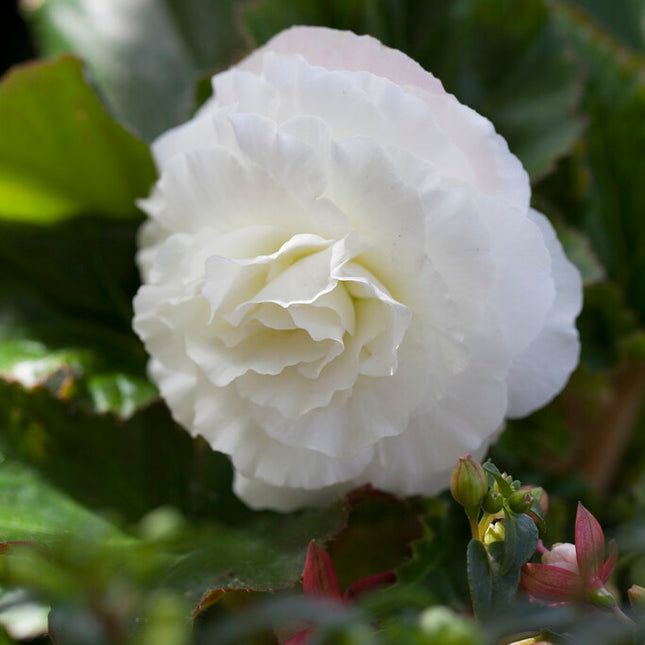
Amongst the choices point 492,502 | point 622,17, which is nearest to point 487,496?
point 492,502

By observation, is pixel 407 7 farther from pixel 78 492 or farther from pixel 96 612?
pixel 96 612

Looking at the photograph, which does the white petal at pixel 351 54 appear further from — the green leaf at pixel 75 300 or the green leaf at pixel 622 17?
the green leaf at pixel 622 17

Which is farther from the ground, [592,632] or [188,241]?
[592,632]

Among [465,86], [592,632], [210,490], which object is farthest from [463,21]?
[592,632]

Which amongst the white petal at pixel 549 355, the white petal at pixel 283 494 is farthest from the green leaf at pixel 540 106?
the white petal at pixel 283 494

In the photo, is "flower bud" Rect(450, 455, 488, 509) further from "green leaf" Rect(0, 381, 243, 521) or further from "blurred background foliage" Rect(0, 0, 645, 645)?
"green leaf" Rect(0, 381, 243, 521)

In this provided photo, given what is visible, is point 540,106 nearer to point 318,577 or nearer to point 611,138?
point 611,138
